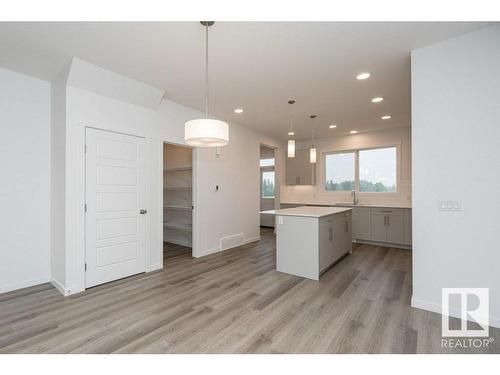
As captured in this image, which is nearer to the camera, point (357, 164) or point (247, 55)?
point (247, 55)

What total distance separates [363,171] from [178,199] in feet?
16.2

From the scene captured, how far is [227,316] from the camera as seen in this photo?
2445 mm

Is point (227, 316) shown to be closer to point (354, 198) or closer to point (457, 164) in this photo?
point (457, 164)

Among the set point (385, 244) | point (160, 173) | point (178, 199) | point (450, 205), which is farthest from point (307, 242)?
point (178, 199)

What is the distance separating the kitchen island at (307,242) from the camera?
11.4 ft

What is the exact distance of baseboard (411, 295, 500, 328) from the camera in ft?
7.24

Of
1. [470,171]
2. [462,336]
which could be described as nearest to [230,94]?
[470,171]

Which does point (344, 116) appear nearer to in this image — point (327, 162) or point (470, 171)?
point (327, 162)

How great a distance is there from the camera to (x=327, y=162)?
703 centimetres

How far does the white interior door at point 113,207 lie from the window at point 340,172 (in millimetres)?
5166

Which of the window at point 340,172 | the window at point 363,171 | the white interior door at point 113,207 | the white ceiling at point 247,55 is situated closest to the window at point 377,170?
the window at point 363,171

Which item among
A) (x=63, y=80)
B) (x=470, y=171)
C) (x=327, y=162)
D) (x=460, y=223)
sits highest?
(x=63, y=80)

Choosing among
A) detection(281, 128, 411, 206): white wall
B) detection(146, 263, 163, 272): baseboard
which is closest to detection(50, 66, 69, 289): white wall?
detection(146, 263, 163, 272): baseboard
